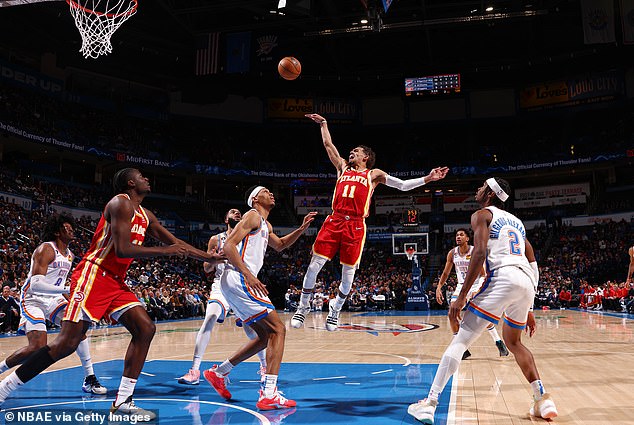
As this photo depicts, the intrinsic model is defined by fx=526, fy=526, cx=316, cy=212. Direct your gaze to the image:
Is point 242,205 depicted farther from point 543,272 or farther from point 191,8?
point 543,272

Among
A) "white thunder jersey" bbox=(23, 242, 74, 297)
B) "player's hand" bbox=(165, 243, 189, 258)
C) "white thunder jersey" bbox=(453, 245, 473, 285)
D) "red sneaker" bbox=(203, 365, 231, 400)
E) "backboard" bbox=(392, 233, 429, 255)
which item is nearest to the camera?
"player's hand" bbox=(165, 243, 189, 258)

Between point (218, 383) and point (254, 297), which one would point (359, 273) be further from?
point (254, 297)

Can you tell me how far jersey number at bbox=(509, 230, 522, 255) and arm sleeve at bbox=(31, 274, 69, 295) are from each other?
200 inches

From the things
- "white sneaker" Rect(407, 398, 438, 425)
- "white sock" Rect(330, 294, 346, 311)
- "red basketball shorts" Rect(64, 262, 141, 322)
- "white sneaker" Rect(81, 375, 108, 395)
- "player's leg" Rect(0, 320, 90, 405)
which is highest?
"red basketball shorts" Rect(64, 262, 141, 322)

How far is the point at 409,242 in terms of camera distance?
90.2 ft

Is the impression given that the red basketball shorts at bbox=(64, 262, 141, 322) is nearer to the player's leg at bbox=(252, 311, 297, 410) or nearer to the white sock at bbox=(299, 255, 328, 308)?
the player's leg at bbox=(252, 311, 297, 410)

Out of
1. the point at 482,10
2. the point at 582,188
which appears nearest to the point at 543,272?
the point at 582,188

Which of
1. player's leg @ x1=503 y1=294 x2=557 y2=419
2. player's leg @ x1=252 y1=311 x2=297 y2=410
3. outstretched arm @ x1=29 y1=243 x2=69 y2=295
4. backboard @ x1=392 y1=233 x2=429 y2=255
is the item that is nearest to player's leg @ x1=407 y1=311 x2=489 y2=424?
player's leg @ x1=503 y1=294 x2=557 y2=419

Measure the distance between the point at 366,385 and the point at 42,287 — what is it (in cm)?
408

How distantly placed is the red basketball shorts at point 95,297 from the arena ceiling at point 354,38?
19668 millimetres

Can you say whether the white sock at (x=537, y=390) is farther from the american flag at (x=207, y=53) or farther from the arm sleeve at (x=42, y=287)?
the american flag at (x=207, y=53)

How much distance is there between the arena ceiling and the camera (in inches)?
1047

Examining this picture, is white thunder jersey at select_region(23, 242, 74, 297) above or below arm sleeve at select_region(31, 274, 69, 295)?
above

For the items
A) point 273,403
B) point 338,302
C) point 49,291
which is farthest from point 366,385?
point 49,291
